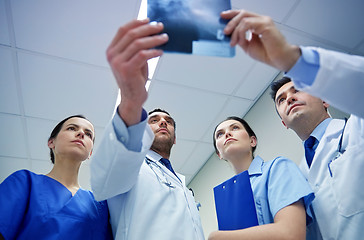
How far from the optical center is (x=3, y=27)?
6.54 ft

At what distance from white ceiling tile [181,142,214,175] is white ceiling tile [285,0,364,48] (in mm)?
1709

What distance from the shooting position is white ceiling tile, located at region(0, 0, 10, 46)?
1.89 m

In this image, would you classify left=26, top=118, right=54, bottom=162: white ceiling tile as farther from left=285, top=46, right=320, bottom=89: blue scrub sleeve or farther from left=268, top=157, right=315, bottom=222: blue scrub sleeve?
left=285, top=46, right=320, bottom=89: blue scrub sleeve

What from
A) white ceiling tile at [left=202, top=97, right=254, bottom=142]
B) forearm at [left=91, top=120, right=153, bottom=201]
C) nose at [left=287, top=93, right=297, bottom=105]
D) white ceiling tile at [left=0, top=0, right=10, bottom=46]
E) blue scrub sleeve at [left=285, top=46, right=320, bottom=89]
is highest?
white ceiling tile at [left=0, top=0, right=10, bottom=46]

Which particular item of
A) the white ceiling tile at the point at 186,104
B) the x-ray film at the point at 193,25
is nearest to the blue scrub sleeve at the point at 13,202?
the x-ray film at the point at 193,25

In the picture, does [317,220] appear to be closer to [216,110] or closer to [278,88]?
[278,88]

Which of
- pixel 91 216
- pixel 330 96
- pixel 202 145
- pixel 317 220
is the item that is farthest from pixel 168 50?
pixel 202 145

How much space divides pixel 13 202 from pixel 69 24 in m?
1.33

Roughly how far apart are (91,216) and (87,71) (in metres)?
1.47

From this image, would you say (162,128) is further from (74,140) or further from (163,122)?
(74,140)

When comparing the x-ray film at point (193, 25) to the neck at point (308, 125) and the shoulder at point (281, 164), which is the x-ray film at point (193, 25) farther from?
the neck at point (308, 125)

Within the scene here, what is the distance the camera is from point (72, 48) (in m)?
2.17

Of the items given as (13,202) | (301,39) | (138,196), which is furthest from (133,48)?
(301,39)

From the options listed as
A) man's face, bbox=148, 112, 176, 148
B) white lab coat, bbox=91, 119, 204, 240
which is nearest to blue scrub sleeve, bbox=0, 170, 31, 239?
white lab coat, bbox=91, 119, 204, 240
